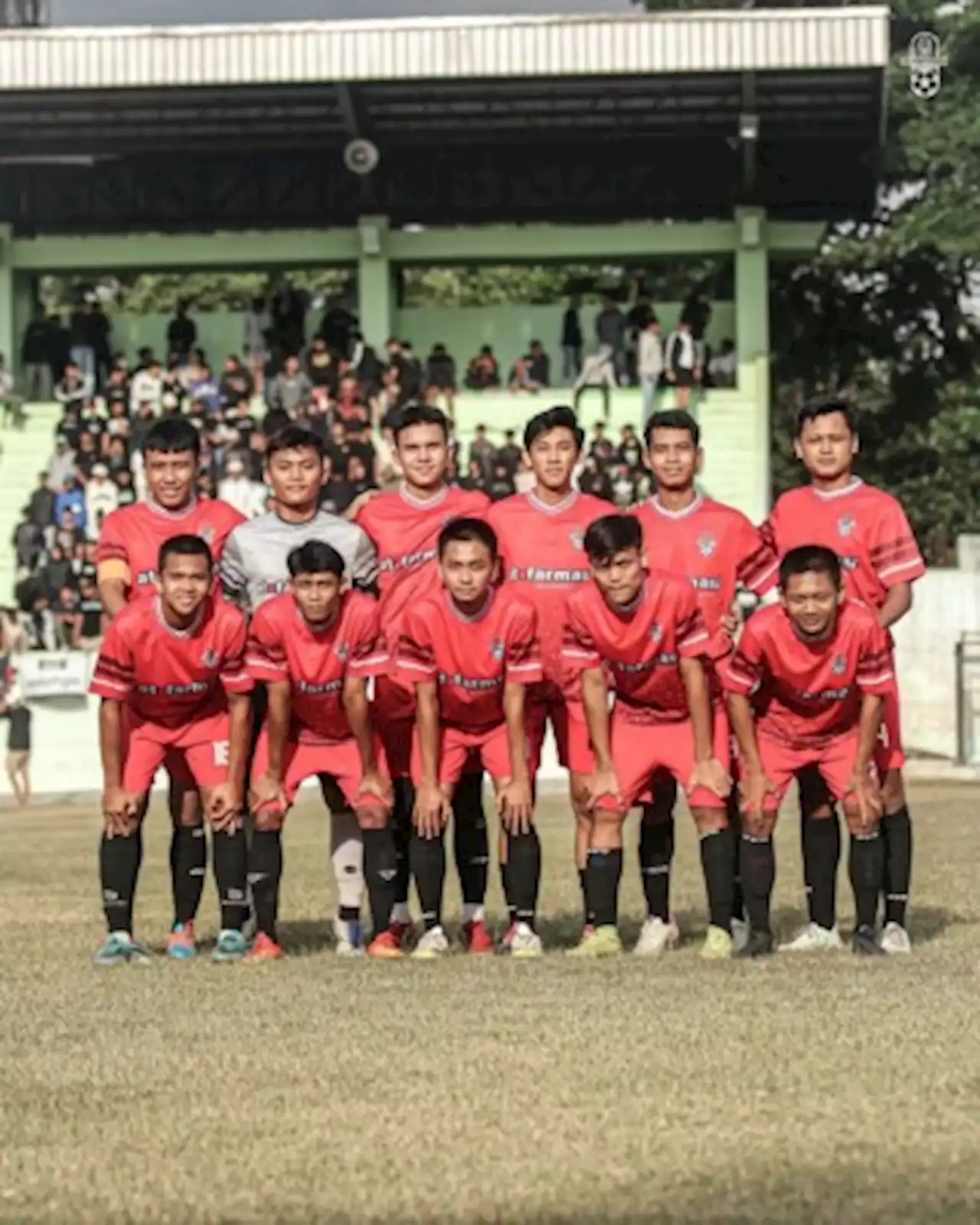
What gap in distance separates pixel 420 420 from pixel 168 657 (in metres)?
1.28

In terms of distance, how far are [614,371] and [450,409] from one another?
245 centimetres

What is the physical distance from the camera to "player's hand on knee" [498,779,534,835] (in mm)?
10461

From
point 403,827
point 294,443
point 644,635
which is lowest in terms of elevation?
point 403,827

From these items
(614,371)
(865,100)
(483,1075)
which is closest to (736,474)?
(614,371)

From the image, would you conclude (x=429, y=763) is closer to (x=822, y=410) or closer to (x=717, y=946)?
(x=717, y=946)

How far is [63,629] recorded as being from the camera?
3244 centimetres

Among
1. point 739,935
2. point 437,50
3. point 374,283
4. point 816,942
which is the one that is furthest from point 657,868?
point 374,283

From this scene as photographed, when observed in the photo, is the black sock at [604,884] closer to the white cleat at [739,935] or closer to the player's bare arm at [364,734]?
the white cleat at [739,935]

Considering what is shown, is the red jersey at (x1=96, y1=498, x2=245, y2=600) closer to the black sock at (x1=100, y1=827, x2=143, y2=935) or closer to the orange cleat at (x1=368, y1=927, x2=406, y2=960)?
the black sock at (x1=100, y1=827, x2=143, y2=935)

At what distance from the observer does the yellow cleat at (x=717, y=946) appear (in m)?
10.4

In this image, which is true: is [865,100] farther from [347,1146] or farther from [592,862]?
[347,1146]

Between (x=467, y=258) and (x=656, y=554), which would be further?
(x=467, y=258)

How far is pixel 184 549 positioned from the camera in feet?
34.3

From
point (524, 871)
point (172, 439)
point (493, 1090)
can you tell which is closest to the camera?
point (493, 1090)
